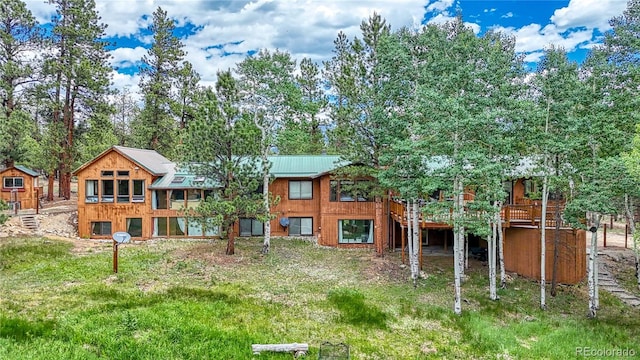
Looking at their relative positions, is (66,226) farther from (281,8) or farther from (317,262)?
(281,8)

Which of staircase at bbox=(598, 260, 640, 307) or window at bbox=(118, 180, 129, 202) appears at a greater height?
window at bbox=(118, 180, 129, 202)

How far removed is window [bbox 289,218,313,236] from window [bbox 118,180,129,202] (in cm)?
945

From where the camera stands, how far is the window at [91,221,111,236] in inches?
829

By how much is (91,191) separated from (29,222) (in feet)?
13.1

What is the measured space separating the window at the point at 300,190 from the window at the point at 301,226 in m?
1.32

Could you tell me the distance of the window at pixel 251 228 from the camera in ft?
70.8

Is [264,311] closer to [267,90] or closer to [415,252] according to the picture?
[415,252]

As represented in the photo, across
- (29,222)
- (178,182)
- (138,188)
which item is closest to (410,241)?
(178,182)

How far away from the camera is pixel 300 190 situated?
21.3m

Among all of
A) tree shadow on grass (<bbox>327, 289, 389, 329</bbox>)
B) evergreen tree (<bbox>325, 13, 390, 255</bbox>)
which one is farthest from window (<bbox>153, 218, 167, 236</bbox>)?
tree shadow on grass (<bbox>327, 289, 389, 329</bbox>)

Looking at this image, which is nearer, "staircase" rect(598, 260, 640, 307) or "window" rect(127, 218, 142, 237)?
"staircase" rect(598, 260, 640, 307)

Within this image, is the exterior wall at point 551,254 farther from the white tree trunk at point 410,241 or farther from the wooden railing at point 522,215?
the white tree trunk at point 410,241

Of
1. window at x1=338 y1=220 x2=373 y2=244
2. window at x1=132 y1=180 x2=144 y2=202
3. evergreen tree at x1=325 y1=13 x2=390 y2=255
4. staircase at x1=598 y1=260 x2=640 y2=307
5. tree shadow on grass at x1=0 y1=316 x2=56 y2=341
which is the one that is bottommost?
staircase at x1=598 y1=260 x2=640 y2=307

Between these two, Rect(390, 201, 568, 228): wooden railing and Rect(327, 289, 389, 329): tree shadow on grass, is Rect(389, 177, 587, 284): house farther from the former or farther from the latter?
Rect(327, 289, 389, 329): tree shadow on grass
